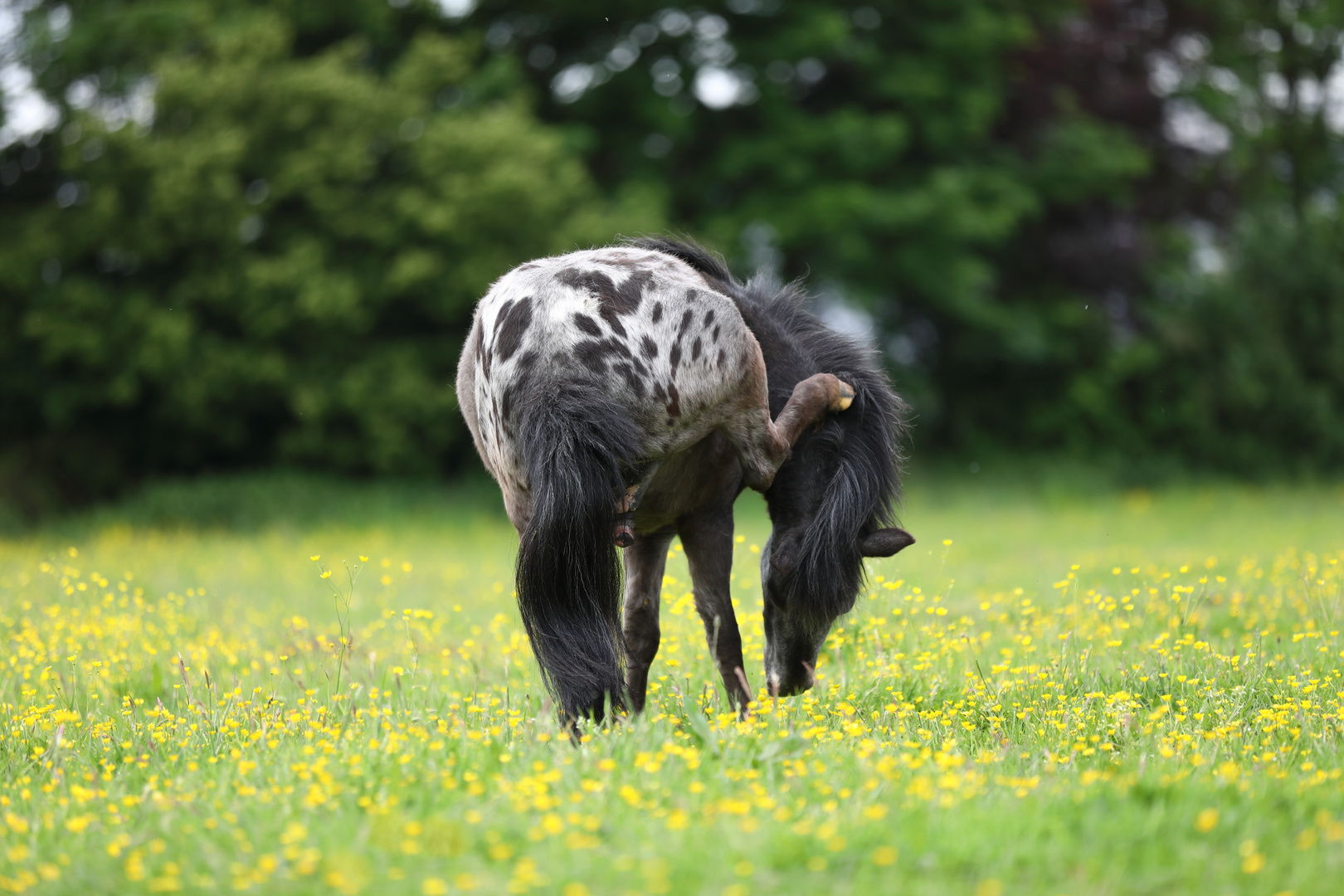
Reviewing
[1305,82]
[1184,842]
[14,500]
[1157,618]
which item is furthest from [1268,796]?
A: [1305,82]

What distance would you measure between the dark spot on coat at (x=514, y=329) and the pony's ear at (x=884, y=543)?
1770 millimetres

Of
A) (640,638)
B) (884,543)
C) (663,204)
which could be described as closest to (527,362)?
(640,638)

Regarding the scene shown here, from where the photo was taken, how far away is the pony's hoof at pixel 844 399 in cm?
466

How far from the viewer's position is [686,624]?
5941mm

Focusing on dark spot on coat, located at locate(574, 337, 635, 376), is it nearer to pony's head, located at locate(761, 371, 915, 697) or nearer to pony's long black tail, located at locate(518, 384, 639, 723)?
pony's long black tail, located at locate(518, 384, 639, 723)

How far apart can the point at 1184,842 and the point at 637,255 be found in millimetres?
2850

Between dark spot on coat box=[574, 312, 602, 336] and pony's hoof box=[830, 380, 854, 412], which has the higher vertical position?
dark spot on coat box=[574, 312, 602, 336]

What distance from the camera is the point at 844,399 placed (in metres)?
4.69

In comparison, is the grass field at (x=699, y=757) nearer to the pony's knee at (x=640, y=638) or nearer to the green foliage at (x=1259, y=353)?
the pony's knee at (x=640, y=638)

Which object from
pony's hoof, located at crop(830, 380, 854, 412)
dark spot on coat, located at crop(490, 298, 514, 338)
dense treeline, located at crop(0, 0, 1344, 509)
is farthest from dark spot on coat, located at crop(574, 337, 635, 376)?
dense treeline, located at crop(0, 0, 1344, 509)

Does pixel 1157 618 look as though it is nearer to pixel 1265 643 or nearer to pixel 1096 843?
pixel 1265 643

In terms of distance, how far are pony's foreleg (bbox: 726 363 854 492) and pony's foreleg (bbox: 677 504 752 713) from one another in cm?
25

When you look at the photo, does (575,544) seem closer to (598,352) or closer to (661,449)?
(661,449)

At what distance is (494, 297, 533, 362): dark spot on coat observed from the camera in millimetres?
3990
